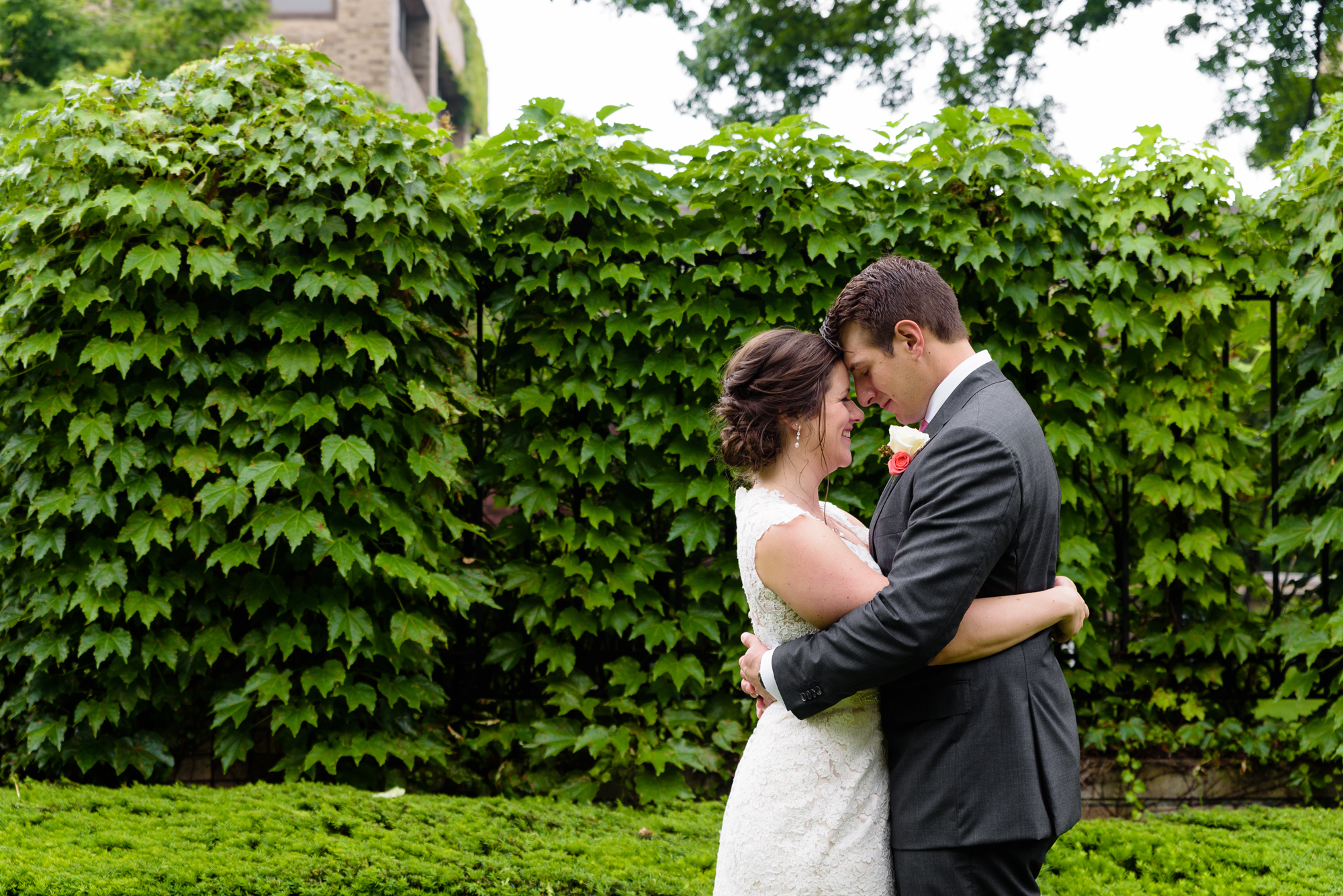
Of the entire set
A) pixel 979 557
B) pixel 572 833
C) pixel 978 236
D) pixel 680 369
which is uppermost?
pixel 978 236

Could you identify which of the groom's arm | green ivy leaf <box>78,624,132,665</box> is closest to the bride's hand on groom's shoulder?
the groom's arm

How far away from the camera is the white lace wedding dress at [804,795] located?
1.94 m

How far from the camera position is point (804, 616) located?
6.33 feet

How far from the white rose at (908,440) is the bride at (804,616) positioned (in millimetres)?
101

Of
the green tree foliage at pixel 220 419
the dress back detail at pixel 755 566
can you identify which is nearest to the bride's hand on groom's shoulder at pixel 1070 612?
the dress back detail at pixel 755 566

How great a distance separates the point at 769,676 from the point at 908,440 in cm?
60

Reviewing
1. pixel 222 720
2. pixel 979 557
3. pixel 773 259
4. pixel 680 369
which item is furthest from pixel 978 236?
pixel 222 720

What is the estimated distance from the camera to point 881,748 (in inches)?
79.4

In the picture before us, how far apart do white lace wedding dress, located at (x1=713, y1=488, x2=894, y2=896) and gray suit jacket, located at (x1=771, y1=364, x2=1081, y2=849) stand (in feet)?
0.19

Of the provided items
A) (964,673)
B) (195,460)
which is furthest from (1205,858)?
(195,460)

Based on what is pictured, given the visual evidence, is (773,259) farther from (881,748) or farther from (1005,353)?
(881,748)

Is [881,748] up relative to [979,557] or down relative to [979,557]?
down

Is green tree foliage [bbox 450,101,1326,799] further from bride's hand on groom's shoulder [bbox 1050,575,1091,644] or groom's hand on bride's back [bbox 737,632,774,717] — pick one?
bride's hand on groom's shoulder [bbox 1050,575,1091,644]

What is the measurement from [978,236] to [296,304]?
3.04m
